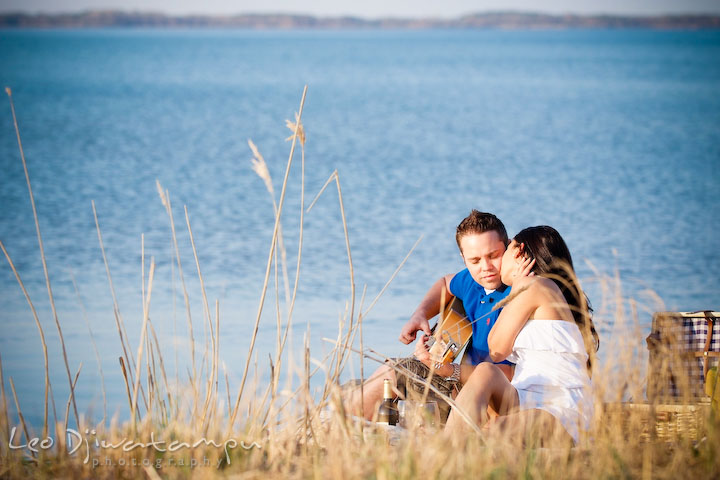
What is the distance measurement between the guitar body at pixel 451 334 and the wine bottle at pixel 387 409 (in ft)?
0.68

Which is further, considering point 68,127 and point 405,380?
point 68,127

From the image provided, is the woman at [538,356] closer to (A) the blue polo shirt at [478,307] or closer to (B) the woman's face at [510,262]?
(B) the woman's face at [510,262]

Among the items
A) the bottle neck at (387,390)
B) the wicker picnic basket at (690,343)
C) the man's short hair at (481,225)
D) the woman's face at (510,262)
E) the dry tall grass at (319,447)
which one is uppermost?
the man's short hair at (481,225)

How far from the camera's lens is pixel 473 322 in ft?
10.7

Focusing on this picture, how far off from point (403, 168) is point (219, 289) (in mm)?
10150

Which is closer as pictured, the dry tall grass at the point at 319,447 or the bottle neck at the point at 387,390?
the dry tall grass at the point at 319,447

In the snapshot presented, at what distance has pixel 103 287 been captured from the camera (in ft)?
25.2

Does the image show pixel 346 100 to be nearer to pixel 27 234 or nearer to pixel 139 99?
pixel 139 99

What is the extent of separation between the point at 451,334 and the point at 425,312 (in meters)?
0.22

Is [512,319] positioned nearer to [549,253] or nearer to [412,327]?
[549,253]

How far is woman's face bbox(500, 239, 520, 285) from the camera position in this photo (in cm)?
335

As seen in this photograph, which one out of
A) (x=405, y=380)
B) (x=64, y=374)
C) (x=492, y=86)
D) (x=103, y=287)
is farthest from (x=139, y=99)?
(x=405, y=380)

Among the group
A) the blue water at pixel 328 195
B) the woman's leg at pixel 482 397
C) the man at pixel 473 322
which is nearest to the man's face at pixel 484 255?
the man at pixel 473 322

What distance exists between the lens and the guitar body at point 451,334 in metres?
3.25
